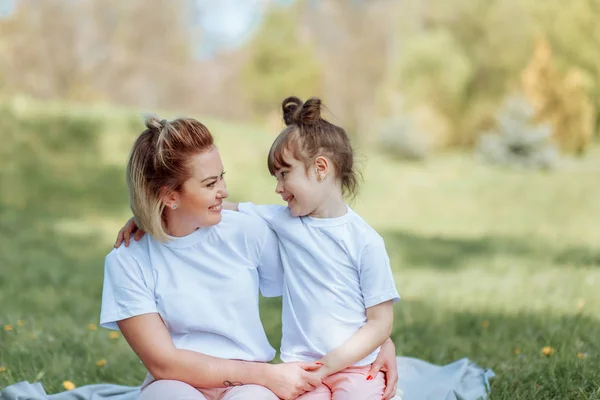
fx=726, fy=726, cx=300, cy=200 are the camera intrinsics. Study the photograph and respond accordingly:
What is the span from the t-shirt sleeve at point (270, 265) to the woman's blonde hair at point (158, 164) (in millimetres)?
358

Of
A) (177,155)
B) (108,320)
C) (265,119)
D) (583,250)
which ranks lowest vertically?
(583,250)

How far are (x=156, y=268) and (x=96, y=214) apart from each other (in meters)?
7.56

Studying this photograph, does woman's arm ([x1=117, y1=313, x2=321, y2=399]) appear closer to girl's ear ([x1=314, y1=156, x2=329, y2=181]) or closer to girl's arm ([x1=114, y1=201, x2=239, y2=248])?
girl's arm ([x1=114, y1=201, x2=239, y2=248])

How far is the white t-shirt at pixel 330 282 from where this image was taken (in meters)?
2.46

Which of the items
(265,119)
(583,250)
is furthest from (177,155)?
(265,119)

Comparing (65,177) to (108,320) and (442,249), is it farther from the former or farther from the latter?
(108,320)

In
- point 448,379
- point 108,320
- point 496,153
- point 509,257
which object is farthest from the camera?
point 496,153

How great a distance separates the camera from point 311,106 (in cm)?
246

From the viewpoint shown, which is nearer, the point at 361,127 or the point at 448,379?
the point at 448,379

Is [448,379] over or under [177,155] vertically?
under

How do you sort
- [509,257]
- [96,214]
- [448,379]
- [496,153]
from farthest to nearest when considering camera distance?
[496,153] < [96,214] < [509,257] < [448,379]

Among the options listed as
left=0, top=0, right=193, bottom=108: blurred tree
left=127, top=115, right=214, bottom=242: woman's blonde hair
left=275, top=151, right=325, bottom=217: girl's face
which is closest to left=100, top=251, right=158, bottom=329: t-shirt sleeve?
left=127, top=115, right=214, bottom=242: woman's blonde hair

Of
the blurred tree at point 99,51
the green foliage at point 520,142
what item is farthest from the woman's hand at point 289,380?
the blurred tree at point 99,51

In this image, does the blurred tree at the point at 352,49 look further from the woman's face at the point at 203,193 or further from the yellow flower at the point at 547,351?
the woman's face at the point at 203,193
